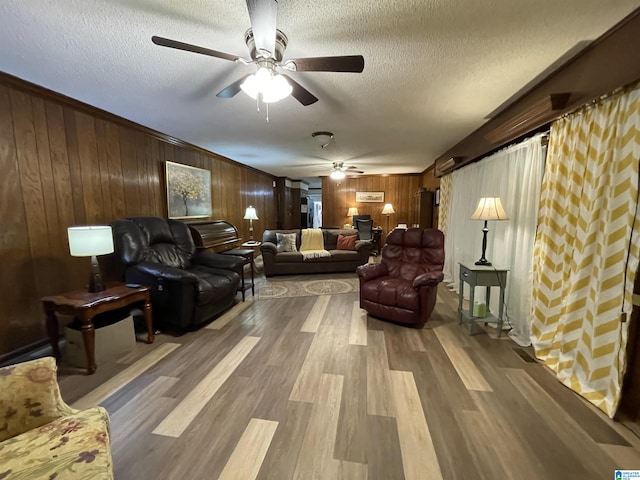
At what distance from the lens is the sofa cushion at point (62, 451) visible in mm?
875

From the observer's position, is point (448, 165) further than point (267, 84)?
Yes

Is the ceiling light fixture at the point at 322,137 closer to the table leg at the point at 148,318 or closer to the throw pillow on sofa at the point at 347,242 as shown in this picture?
the throw pillow on sofa at the point at 347,242

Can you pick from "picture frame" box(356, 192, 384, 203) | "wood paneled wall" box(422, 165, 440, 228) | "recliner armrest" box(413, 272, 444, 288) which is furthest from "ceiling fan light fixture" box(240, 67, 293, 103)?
"picture frame" box(356, 192, 384, 203)

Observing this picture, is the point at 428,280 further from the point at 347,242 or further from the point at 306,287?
the point at 347,242

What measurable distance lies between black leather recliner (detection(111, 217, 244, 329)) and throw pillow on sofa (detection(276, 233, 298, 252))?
75.6 inches

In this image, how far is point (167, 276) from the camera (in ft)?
8.65

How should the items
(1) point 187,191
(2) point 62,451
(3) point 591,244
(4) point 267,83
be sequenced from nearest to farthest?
1. (2) point 62,451
2. (4) point 267,83
3. (3) point 591,244
4. (1) point 187,191

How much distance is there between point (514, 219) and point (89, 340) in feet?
13.3

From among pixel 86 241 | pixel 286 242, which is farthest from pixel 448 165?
pixel 86 241

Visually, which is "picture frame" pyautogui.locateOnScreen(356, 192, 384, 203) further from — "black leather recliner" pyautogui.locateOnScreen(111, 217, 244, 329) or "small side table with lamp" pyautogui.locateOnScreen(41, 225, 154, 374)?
"small side table with lamp" pyautogui.locateOnScreen(41, 225, 154, 374)

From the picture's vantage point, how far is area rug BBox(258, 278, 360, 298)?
4.12 metres

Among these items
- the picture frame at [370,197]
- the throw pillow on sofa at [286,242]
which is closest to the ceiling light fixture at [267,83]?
the throw pillow on sofa at [286,242]

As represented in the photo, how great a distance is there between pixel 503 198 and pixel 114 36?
369 cm

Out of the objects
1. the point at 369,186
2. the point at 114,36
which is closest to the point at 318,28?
the point at 114,36
